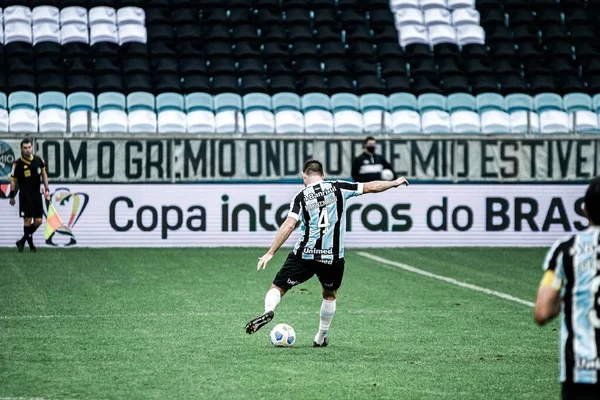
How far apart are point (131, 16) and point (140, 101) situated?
11.7 feet

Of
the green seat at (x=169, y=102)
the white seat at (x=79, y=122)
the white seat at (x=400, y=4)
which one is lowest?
the white seat at (x=79, y=122)

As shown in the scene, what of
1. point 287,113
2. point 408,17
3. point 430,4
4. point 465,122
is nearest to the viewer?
point 287,113

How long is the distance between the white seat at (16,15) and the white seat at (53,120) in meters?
3.73

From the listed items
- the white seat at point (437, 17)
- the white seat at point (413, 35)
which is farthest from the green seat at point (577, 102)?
the white seat at point (437, 17)

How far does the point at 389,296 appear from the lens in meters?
12.9

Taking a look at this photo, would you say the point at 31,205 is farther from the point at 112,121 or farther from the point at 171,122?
the point at 171,122

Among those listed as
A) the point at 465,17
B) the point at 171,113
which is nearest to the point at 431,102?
the point at 465,17

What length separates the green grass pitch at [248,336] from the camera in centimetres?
745

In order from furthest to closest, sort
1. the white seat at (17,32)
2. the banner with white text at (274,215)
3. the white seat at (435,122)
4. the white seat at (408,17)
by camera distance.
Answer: the white seat at (408,17) < the white seat at (17,32) < the white seat at (435,122) < the banner with white text at (274,215)

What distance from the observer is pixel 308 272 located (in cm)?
940

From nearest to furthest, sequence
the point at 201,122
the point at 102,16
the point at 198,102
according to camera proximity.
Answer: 1. the point at 201,122
2. the point at 198,102
3. the point at 102,16

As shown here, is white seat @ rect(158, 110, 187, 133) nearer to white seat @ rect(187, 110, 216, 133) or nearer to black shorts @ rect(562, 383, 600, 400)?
white seat @ rect(187, 110, 216, 133)

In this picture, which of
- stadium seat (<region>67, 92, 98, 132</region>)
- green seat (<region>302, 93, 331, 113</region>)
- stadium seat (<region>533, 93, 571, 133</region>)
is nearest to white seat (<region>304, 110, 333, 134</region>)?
green seat (<region>302, 93, 331, 113</region>)

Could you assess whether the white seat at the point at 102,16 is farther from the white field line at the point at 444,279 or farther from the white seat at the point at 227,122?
the white field line at the point at 444,279
